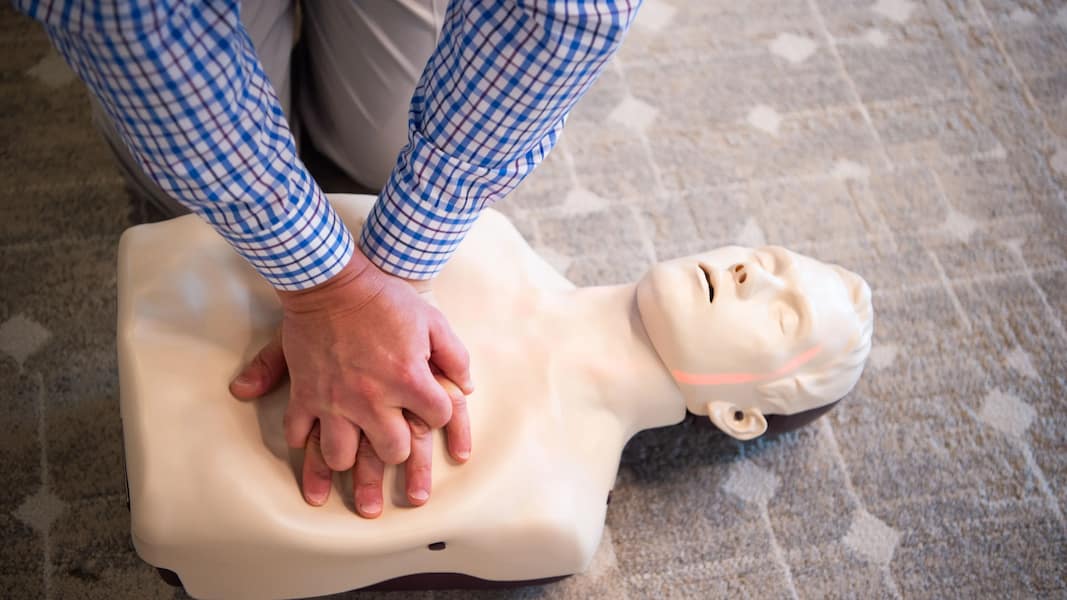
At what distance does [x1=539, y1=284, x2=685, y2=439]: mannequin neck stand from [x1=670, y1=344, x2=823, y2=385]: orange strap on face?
3 centimetres

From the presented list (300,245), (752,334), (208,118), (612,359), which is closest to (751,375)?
(752,334)

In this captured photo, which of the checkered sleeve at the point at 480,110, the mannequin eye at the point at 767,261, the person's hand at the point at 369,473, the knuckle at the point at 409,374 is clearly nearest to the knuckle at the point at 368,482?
the person's hand at the point at 369,473

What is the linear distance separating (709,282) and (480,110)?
0.41 metres

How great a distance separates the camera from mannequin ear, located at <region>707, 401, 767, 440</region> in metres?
1.06

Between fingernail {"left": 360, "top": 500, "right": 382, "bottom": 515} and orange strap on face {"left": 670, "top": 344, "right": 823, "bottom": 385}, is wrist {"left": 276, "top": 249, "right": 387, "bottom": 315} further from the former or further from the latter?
orange strap on face {"left": 670, "top": 344, "right": 823, "bottom": 385}

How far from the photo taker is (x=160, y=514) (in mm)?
872

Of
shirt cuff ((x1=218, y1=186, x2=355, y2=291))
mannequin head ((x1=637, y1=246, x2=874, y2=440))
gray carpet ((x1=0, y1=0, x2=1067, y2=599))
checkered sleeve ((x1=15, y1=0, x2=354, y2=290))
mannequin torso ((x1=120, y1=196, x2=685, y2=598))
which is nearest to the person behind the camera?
checkered sleeve ((x1=15, y1=0, x2=354, y2=290))

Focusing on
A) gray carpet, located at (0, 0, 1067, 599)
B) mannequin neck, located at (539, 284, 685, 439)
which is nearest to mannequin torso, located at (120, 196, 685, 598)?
mannequin neck, located at (539, 284, 685, 439)

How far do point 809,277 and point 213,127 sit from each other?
68 centimetres

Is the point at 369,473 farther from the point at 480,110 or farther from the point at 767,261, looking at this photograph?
the point at 767,261

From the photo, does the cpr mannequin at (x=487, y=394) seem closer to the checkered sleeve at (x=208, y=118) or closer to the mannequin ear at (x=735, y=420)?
the mannequin ear at (x=735, y=420)

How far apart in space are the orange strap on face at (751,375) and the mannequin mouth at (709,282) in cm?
9

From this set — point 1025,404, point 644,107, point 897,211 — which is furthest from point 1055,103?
point 644,107

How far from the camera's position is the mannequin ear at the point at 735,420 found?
106 cm
